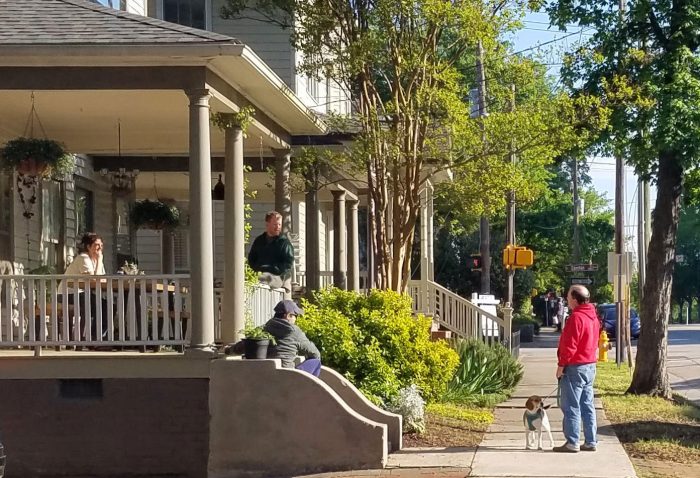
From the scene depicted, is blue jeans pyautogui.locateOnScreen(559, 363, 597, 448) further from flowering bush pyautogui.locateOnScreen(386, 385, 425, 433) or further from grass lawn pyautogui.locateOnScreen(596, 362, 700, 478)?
flowering bush pyautogui.locateOnScreen(386, 385, 425, 433)

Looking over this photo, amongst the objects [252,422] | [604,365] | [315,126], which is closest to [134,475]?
[252,422]

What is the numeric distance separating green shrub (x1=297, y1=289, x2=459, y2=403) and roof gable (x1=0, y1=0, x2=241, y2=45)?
372 centimetres

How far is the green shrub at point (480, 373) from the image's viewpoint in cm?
1697

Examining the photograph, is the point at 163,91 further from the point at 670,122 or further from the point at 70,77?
the point at 670,122

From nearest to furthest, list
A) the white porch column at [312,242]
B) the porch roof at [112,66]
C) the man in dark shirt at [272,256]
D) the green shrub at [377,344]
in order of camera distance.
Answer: the porch roof at [112,66]
the green shrub at [377,344]
the man in dark shirt at [272,256]
the white porch column at [312,242]

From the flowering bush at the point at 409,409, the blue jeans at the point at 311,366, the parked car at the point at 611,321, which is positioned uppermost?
the blue jeans at the point at 311,366

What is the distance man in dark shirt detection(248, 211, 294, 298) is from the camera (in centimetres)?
1473

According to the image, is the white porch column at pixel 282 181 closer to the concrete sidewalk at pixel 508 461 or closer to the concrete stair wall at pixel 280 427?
the concrete sidewalk at pixel 508 461

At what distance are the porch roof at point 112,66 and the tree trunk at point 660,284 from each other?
212 inches

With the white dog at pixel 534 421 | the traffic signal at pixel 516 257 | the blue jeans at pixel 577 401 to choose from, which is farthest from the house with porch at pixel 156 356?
the traffic signal at pixel 516 257

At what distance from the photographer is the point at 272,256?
15.0 metres

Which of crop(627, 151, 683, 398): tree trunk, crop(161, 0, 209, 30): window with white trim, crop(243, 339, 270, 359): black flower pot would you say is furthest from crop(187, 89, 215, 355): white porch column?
crop(161, 0, 209, 30): window with white trim

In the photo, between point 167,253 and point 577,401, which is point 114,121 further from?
point 167,253

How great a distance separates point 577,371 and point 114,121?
6.91m
